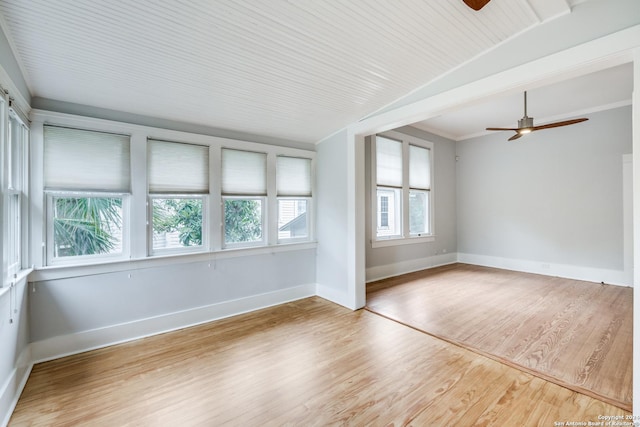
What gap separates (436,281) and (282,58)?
179 inches

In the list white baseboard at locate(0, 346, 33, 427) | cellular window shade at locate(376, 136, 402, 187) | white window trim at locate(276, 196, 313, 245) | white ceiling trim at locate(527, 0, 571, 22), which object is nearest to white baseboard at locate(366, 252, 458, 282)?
white window trim at locate(276, 196, 313, 245)

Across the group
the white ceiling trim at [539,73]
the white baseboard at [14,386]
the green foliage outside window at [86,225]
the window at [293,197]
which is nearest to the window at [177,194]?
the green foliage outside window at [86,225]

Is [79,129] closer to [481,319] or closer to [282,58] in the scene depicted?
[282,58]

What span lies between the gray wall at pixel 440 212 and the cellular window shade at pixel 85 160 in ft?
13.7

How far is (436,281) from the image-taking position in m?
5.20

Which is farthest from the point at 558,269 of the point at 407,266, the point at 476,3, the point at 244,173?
the point at 244,173

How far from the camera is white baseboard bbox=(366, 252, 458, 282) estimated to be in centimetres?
530

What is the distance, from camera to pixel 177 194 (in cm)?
329

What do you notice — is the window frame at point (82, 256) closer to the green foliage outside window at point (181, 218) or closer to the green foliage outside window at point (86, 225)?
the green foliage outside window at point (86, 225)

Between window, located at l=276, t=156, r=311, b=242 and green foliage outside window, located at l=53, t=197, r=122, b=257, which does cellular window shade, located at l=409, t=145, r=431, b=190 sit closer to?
window, located at l=276, t=156, r=311, b=242

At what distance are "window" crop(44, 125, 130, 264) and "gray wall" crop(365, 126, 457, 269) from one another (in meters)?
4.11

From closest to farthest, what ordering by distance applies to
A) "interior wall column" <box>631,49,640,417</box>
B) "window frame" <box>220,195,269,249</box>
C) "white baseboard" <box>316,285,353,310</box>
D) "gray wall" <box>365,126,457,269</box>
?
"interior wall column" <box>631,49,640,417</box>
"window frame" <box>220,195,269,249</box>
"white baseboard" <box>316,285,353,310</box>
"gray wall" <box>365,126,457,269</box>

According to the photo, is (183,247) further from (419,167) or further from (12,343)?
(419,167)

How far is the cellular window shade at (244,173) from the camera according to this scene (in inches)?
144
